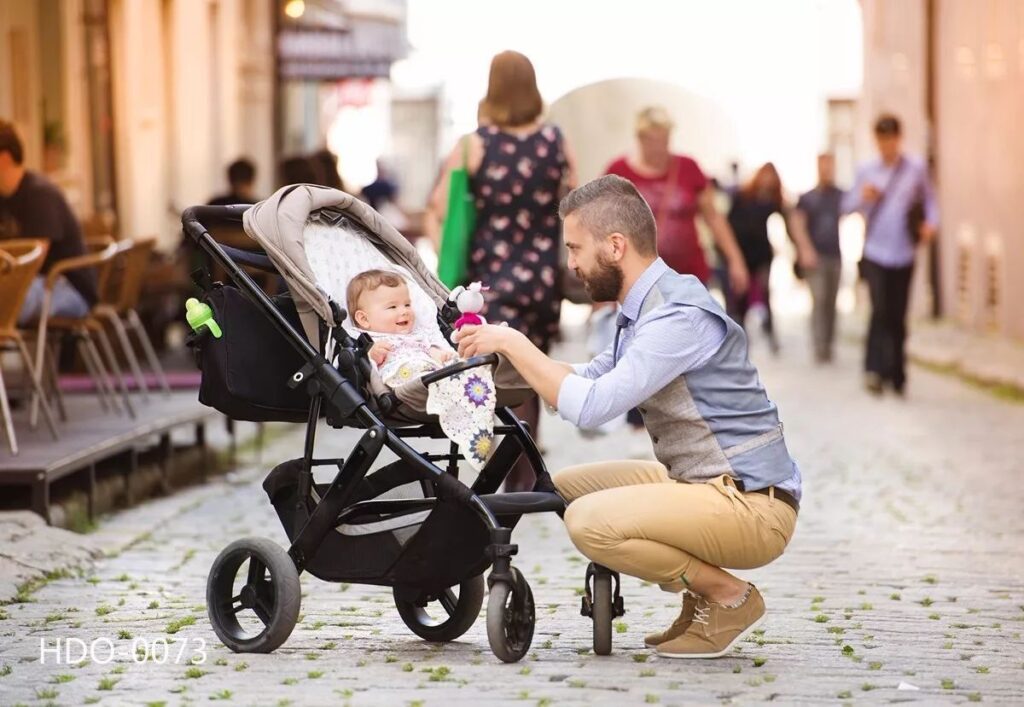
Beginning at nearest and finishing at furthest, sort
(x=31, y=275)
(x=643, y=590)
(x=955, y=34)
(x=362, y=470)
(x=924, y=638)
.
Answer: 1. (x=362, y=470)
2. (x=924, y=638)
3. (x=643, y=590)
4. (x=31, y=275)
5. (x=955, y=34)

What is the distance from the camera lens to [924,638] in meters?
6.68

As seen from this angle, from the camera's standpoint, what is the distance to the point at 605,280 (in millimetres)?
6180

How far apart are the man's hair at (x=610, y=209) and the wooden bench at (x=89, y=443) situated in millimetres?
3402

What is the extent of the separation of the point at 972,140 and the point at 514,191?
15208mm

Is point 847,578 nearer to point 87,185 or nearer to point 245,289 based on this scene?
point 245,289

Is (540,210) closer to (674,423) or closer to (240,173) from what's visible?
(674,423)

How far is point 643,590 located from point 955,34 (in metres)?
18.4

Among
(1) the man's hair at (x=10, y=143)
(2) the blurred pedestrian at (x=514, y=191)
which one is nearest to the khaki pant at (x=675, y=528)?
(2) the blurred pedestrian at (x=514, y=191)

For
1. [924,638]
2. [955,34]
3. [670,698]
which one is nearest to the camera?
[670,698]

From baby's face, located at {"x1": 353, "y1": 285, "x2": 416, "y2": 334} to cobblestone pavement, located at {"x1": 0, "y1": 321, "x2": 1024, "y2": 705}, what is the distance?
3.17 feet

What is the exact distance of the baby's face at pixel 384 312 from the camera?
21.4 ft

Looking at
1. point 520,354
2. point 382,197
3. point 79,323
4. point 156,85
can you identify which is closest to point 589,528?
point 520,354

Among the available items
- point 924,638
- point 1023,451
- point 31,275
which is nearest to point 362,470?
point 924,638

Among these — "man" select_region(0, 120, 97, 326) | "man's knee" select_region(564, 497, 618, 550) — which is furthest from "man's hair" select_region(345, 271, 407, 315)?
"man" select_region(0, 120, 97, 326)
